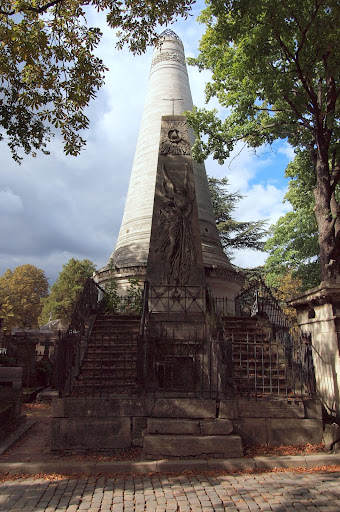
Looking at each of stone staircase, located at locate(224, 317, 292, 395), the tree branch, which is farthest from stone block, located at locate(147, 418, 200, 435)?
the tree branch

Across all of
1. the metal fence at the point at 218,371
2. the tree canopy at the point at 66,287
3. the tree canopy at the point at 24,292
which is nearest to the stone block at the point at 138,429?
the metal fence at the point at 218,371

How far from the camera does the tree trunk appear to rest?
9.30 meters

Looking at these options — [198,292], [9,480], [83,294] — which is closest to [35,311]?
[83,294]

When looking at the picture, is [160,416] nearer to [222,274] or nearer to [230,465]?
[230,465]

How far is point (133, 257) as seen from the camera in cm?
1452

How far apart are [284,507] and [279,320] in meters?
8.45

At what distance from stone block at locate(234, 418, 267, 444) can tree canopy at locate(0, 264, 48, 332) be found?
3797 cm

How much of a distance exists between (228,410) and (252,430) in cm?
51

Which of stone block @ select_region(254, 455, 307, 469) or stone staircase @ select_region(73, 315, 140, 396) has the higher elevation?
stone staircase @ select_region(73, 315, 140, 396)

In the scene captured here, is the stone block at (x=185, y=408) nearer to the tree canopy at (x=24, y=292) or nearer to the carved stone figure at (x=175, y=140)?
the carved stone figure at (x=175, y=140)

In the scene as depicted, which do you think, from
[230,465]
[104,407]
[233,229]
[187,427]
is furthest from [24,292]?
[230,465]

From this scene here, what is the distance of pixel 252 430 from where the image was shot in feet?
19.5

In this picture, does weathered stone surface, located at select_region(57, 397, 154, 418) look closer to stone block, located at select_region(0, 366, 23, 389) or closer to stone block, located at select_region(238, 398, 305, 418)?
stone block, located at select_region(238, 398, 305, 418)

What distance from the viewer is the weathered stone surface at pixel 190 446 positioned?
5.38 m
